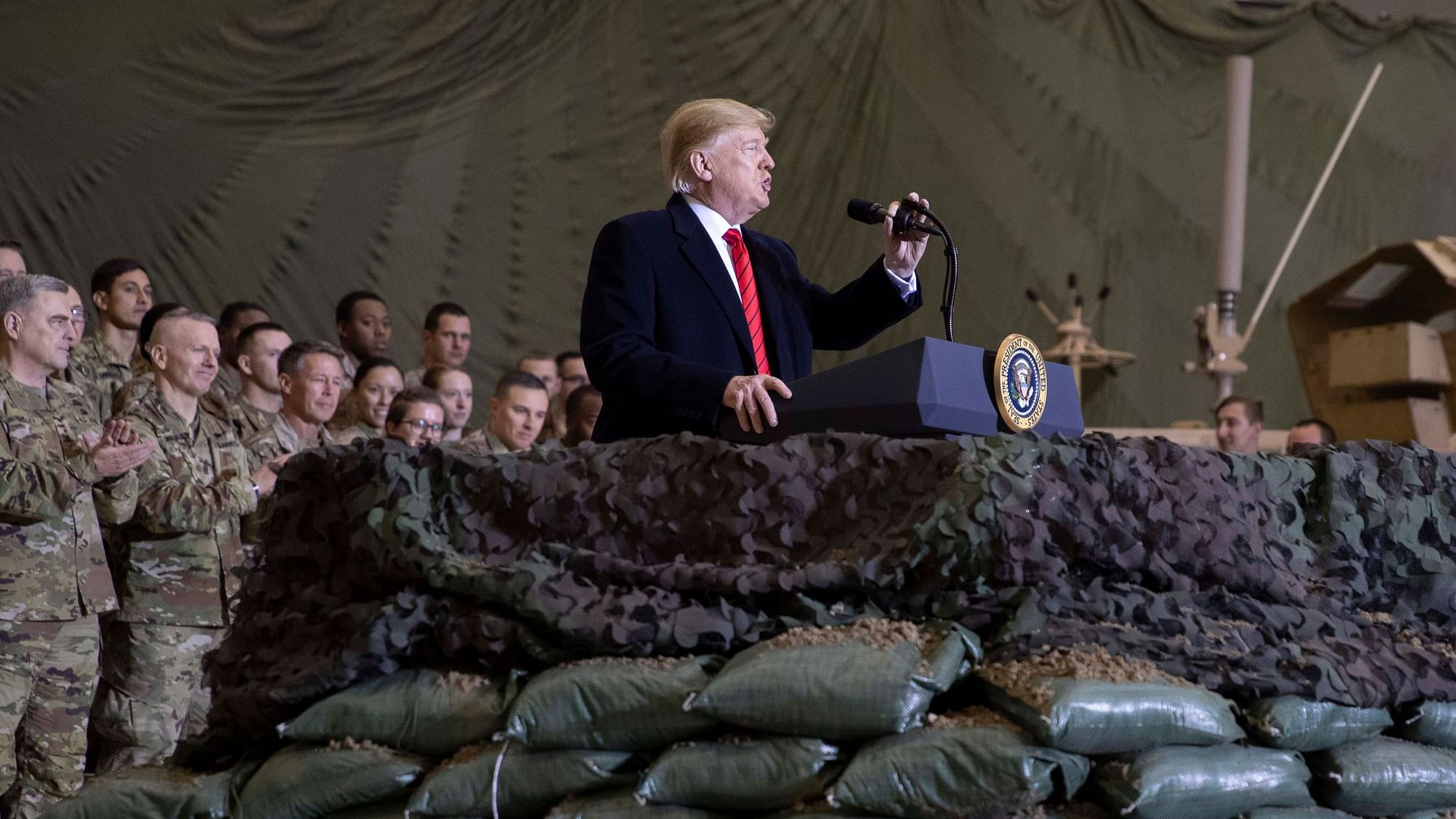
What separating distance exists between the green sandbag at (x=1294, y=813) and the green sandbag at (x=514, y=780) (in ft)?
2.13

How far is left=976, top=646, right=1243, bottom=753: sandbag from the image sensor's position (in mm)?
1343

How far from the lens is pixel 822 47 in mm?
7930

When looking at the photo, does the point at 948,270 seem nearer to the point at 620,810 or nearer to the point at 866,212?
the point at 866,212

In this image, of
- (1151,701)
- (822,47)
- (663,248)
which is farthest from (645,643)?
(822,47)

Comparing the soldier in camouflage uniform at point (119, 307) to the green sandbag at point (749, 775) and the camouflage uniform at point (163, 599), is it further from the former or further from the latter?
the green sandbag at point (749, 775)

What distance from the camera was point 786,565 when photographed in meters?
1.53

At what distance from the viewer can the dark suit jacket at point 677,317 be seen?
1805 mm

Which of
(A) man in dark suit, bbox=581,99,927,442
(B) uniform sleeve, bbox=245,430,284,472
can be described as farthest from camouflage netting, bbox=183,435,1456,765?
(B) uniform sleeve, bbox=245,430,284,472

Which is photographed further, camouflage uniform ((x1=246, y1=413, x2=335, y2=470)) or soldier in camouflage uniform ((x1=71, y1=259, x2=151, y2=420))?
soldier in camouflage uniform ((x1=71, y1=259, x2=151, y2=420))

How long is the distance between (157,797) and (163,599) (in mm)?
1861

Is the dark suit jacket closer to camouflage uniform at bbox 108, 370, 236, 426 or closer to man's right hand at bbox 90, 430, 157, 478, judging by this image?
man's right hand at bbox 90, 430, 157, 478

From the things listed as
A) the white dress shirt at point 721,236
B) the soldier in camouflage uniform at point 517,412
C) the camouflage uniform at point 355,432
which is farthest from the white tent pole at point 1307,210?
the white dress shirt at point 721,236

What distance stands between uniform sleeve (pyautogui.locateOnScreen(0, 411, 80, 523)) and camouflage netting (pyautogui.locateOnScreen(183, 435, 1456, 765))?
1364 millimetres

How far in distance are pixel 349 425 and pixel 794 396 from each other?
2769 millimetres
